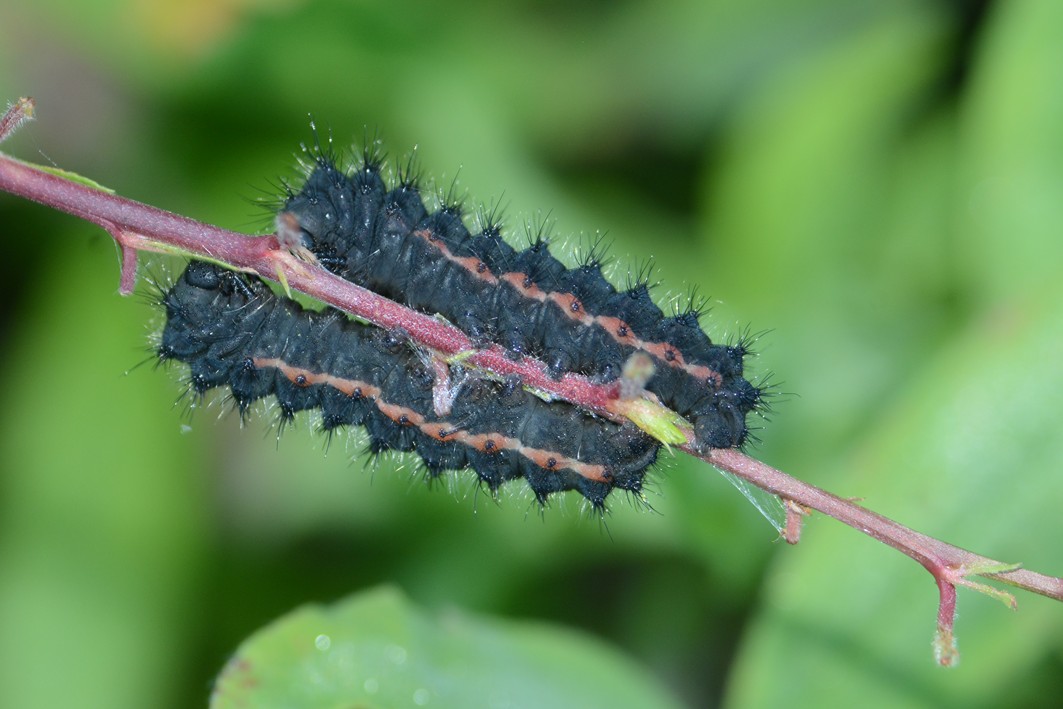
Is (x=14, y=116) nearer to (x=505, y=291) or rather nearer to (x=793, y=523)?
(x=505, y=291)

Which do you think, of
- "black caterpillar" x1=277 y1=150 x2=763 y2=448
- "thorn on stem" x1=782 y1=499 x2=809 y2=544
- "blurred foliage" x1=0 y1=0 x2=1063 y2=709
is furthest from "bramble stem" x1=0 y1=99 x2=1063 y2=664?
"blurred foliage" x1=0 y1=0 x2=1063 y2=709

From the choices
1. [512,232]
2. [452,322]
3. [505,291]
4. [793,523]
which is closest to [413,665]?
[452,322]

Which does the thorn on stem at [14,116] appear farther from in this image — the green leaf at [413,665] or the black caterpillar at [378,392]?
the green leaf at [413,665]

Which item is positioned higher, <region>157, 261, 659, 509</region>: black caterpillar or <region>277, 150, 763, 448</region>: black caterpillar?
<region>277, 150, 763, 448</region>: black caterpillar

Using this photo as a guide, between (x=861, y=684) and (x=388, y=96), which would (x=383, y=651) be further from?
(x=388, y=96)

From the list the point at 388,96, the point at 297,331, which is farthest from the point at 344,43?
the point at 297,331

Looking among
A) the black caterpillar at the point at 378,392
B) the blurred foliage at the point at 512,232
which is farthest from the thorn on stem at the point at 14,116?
the blurred foliage at the point at 512,232

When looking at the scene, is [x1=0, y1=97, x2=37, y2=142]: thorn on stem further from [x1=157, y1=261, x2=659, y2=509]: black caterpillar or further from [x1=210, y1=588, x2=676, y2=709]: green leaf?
[x1=210, y1=588, x2=676, y2=709]: green leaf

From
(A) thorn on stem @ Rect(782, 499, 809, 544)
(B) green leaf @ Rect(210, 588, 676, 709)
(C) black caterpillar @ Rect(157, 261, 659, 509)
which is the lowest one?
(B) green leaf @ Rect(210, 588, 676, 709)
